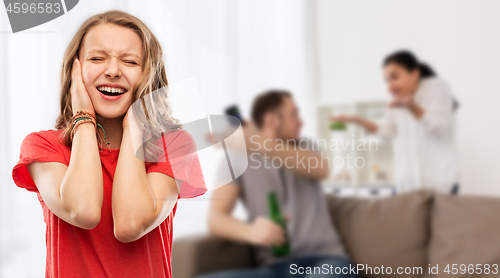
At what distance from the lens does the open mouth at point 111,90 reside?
391 millimetres

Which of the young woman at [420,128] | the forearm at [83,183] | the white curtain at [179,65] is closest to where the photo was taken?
the forearm at [83,183]

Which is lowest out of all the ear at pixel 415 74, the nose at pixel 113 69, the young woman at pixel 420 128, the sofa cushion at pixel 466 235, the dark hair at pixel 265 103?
the sofa cushion at pixel 466 235

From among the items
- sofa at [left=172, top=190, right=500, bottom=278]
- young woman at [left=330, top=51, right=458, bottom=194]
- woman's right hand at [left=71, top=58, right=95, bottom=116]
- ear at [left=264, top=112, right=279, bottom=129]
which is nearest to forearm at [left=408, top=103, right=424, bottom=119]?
young woman at [left=330, top=51, right=458, bottom=194]

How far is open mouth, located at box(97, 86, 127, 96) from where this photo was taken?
39 centimetres

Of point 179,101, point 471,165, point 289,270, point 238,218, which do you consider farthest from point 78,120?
point 471,165

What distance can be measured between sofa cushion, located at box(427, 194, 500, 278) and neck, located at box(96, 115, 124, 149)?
0.75m

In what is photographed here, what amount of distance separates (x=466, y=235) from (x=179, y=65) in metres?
0.78

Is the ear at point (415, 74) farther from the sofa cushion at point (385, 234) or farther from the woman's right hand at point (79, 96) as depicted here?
the woman's right hand at point (79, 96)

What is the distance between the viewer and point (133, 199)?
0.35 m

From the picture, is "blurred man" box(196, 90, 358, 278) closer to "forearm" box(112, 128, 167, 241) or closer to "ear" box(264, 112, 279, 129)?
"ear" box(264, 112, 279, 129)

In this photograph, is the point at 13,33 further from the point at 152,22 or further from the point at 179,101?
the point at 179,101

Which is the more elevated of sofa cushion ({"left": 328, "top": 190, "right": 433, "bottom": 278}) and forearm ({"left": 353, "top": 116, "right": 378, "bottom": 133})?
forearm ({"left": 353, "top": 116, "right": 378, "bottom": 133})

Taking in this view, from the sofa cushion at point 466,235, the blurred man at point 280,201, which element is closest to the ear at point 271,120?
the blurred man at point 280,201

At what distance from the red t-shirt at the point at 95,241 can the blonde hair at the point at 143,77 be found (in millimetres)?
28
